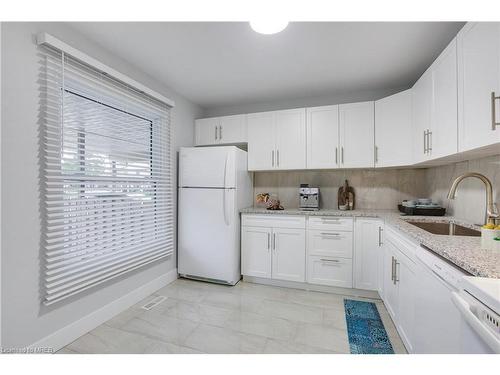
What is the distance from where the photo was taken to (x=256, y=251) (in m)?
2.96

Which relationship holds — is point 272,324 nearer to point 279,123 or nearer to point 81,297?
point 81,297

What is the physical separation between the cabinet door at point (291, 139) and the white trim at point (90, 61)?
1460 mm

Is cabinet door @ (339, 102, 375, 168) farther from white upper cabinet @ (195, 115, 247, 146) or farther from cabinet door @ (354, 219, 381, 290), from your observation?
white upper cabinet @ (195, 115, 247, 146)

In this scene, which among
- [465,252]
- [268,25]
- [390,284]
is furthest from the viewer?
[390,284]

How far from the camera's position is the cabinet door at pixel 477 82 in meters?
1.19

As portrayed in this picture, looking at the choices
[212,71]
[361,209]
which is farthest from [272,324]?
[212,71]

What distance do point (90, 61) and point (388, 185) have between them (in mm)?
3319

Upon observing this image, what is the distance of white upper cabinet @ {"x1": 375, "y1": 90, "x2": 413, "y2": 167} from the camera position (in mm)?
2512

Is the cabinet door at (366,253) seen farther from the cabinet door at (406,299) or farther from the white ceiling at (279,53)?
the white ceiling at (279,53)

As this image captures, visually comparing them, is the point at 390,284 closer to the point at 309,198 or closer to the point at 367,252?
the point at 367,252

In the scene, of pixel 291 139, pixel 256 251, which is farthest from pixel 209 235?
pixel 291 139

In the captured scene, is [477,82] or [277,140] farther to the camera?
[277,140]

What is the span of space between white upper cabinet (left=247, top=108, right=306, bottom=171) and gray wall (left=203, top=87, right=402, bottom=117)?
0.34 m

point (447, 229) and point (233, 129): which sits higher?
point (233, 129)
